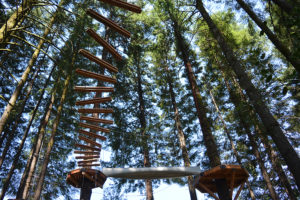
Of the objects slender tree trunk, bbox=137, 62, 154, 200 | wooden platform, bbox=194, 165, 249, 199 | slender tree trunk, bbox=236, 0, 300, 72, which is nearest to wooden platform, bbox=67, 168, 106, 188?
slender tree trunk, bbox=137, 62, 154, 200

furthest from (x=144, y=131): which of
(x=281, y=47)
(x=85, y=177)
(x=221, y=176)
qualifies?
(x=281, y=47)

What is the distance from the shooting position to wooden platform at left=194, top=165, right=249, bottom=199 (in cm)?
434

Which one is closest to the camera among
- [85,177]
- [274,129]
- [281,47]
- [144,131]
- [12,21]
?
[281,47]

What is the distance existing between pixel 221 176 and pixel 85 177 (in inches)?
127

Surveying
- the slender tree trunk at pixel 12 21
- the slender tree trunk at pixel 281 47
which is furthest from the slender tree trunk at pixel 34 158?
the slender tree trunk at pixel 281 47

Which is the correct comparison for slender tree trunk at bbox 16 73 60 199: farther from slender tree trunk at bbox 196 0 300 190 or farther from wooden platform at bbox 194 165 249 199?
slender tree trunk at bbox 196 0 300 190

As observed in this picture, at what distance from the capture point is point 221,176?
4652 millimetres

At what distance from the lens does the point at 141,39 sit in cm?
940

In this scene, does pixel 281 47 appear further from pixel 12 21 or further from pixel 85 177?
pixel 85 177

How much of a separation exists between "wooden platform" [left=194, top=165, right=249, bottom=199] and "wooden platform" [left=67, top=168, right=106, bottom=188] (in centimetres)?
239

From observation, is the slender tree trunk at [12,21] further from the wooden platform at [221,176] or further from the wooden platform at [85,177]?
the wooden platform at [221,176]

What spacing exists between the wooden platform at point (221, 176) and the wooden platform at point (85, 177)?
239 centimetres

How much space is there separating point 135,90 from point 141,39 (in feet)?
7.78

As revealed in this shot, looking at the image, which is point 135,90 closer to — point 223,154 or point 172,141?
point 172,141
